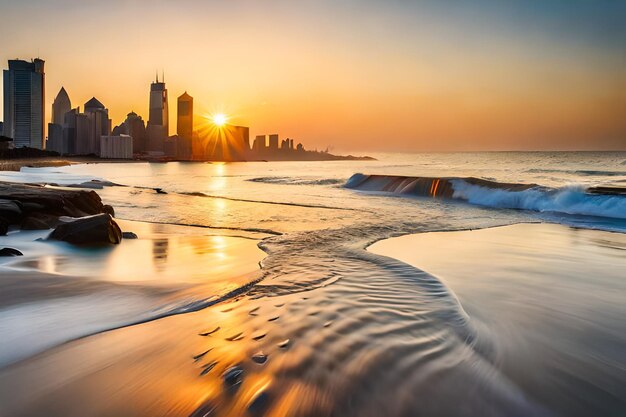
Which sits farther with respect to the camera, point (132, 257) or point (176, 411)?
point (132, 257)

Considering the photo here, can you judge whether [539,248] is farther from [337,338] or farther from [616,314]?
[337,338]

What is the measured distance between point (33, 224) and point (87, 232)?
7.70 feet

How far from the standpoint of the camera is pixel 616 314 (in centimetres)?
427

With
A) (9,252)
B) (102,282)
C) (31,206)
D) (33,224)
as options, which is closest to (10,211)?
(31,206)

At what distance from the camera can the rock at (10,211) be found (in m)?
8.73

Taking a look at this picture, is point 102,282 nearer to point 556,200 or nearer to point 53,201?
point 53,201

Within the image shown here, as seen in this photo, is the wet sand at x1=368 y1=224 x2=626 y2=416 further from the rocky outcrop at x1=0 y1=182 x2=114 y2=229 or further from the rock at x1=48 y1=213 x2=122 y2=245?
the rocky outcrop at x1=0 y1=182 x2=114 y2=229

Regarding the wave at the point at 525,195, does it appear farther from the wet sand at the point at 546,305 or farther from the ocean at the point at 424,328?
the ocean at the point at 424,328

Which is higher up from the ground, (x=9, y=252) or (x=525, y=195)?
(x=525, y=195)

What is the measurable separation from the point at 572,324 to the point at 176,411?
364cm

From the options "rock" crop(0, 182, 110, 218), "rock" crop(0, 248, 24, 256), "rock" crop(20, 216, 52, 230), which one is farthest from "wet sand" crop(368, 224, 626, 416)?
"rock" crop(0, 182, 110, 218)

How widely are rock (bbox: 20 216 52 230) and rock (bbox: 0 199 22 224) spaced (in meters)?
0.17

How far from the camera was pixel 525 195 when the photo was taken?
63.2 feet

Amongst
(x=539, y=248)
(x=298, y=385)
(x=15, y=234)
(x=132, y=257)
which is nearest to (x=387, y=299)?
(x=298, y=385)
